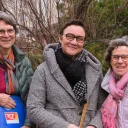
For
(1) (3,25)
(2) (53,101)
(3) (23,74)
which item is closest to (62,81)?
(2) (53,101)

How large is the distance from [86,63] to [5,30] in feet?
2.74

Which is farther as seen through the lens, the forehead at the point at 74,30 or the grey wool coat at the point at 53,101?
the forehead at the point at 74,30

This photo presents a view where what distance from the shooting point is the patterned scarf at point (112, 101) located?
310 centimetres

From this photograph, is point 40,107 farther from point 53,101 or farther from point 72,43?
point 72,43

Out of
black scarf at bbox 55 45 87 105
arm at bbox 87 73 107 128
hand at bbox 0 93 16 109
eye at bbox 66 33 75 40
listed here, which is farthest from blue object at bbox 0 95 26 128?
eye at bbox 66 33 75 40

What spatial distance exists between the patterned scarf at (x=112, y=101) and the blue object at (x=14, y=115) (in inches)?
29.9

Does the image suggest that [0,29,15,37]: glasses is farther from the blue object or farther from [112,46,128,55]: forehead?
[112,46,128,55]: forehead

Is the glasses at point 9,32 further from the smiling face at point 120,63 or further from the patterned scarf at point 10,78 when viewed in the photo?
the smiling face at point 120,63

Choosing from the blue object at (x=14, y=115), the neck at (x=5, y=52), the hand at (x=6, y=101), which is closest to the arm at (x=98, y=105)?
the blue object at (x=14, y=115)

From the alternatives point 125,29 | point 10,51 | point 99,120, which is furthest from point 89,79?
point 125,29

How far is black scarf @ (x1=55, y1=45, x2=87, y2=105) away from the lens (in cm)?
310

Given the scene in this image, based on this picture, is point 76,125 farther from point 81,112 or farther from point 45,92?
point 45,92

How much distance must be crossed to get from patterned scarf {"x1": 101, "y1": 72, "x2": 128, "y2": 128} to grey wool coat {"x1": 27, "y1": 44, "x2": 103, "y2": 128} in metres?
0.07

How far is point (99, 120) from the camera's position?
10.3 ft
